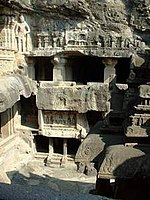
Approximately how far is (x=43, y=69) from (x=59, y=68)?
294cm

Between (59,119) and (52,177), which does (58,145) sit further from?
(52,177)

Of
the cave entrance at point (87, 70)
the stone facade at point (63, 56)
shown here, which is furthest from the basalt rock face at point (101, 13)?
the cave entrance at point (87, 70)

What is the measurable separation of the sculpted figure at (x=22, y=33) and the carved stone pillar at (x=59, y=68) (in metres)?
1.93

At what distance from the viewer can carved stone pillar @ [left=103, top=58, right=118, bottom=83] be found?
1727 cm

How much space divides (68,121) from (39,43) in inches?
194

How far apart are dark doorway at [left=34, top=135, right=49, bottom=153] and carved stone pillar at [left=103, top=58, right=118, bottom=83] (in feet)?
16.6

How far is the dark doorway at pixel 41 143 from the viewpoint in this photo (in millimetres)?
18328

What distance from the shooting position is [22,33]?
18.2m

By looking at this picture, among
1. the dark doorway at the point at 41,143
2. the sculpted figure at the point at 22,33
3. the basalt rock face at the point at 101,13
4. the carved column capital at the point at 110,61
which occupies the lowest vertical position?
the dark doorway at the point at 41,143

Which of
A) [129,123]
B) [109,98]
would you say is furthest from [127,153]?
[109,98]

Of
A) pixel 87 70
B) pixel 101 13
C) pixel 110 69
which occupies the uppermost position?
pixel 101 13

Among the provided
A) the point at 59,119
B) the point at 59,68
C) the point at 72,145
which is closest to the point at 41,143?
the point at 72,145

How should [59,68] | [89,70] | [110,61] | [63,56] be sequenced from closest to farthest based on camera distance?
[110,61] → [63,56] → [59,68] → [89,70]

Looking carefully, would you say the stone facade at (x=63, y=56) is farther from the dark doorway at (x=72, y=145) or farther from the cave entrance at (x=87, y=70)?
the cave entrance at (x=87, y=70)
